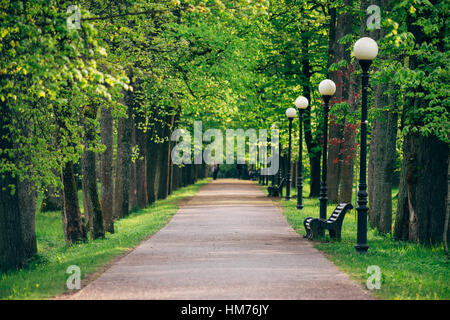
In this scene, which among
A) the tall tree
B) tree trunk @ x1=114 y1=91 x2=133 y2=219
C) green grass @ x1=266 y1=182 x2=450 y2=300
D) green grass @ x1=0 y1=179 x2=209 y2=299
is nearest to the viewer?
green grass @ x1=266 y1=182 x2=450 y2=300

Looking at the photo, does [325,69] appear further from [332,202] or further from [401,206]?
[401,206]

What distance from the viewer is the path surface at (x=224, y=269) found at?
830 centimetres

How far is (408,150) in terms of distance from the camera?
567 inches

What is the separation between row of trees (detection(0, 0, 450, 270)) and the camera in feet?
32.8

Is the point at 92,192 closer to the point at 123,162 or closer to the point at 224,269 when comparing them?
the point at 123,162

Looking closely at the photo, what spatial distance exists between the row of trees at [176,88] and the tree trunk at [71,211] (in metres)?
0.03

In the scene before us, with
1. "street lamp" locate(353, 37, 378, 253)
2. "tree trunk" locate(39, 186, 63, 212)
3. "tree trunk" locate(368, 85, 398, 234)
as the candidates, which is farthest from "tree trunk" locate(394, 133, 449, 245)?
"tree trunk" locate(39, 186, 63, 212)

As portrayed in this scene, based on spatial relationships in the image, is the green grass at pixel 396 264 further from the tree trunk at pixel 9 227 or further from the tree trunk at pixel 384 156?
the tree trunk at pixel 9 227

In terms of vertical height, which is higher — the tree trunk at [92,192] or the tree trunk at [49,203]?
the tree trunk at [92,192]

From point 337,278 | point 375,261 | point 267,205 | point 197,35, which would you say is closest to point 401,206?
point 375,261

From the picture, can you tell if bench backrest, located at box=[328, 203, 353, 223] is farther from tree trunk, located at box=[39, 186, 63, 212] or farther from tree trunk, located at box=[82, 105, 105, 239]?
tree trunk, located at box=[39, 186, 63, 212]

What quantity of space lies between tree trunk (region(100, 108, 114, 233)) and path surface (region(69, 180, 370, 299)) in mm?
2385

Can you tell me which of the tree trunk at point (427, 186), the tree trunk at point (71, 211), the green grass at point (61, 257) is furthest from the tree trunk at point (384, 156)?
the tree trunk at point (71, 211)

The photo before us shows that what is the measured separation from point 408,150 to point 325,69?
16.6 m
